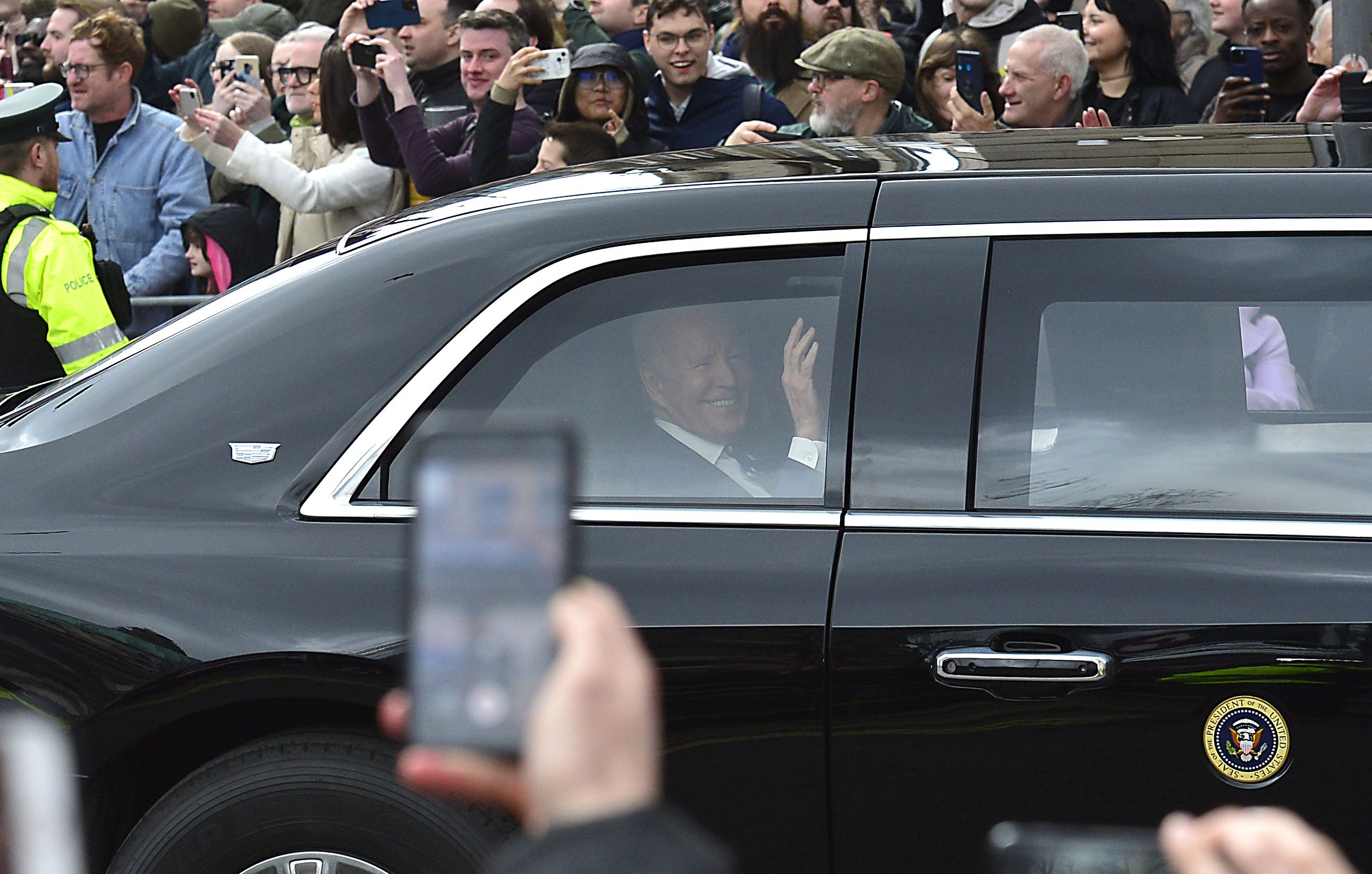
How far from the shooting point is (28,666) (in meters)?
2.80

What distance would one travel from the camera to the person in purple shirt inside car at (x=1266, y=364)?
2719 mm

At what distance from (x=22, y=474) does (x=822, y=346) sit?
1.39 meters

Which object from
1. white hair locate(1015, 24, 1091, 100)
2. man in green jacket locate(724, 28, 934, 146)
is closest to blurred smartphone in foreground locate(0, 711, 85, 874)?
white hair locate(1015, 24, 1091, 100)

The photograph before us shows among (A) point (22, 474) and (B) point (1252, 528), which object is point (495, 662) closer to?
(B) point (1252, 528)

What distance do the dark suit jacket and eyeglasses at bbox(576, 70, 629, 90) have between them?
5.96m

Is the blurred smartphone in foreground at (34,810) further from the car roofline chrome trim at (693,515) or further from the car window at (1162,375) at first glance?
the car window at (1162,375)

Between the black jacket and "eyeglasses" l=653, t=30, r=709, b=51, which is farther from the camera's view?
"eyeglasses" l=653, t=30, r=709, b=51

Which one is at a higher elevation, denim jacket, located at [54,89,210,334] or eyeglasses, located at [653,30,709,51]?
eyeglasses, located at [653,30,709,51]

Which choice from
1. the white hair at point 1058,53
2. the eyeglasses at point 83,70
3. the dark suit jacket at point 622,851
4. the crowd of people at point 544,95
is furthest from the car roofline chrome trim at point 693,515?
the eyeglasses at point 83,70

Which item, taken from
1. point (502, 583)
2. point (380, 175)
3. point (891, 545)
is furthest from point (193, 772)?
point (380, 175)

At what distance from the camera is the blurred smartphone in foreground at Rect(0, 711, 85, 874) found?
1.20 metres

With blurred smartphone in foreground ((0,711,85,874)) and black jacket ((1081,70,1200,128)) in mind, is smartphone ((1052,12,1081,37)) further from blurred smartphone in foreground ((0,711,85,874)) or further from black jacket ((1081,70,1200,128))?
blurred smartphone in foreground ((0,711,85,874))

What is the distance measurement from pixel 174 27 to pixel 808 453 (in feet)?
29.2

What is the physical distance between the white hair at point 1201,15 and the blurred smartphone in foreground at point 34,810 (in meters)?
6.62
